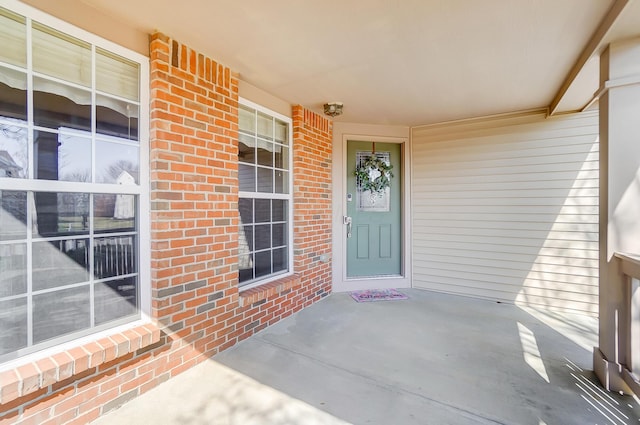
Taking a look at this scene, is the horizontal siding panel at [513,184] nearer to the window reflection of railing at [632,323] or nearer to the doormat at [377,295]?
the doormat at [377,295]

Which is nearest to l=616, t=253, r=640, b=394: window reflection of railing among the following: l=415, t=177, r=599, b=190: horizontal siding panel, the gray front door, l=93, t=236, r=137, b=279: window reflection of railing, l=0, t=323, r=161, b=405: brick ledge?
l=415, t=177, r=599, b=190: horizontal siding panel

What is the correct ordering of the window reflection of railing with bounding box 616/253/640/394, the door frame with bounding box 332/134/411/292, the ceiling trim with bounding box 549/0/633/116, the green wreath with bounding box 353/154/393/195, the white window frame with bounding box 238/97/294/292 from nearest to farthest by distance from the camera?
the ceiling trim with bounding box 549/0/633/116 → the window reflection of railing with bounding box 616/253/640/394 → the white window frame with bounding box 238/97/294/292 → the door frame with bounding box 332/134/411/292 → the green wreath with bounding box 353/154/393/195

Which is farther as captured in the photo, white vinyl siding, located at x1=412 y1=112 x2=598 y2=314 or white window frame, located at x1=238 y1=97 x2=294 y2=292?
white vinyl siding, located at x1=412 y1=112 x2=598 y2=314

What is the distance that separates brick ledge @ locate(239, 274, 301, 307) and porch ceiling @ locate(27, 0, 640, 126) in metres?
2.10

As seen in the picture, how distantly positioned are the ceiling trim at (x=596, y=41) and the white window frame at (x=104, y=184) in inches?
120

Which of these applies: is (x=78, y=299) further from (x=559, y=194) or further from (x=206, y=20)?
(x=559, y=194)

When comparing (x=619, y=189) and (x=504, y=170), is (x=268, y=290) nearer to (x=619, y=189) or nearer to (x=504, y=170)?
(x=619, y=189)

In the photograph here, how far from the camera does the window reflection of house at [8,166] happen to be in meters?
1.55

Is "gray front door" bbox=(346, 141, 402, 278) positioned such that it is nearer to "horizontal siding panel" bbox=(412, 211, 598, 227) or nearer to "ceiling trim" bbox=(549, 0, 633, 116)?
"horizontal siding panel" bbox=(412, 211, 598, 227)

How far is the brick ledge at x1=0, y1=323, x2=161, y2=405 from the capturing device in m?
1.43

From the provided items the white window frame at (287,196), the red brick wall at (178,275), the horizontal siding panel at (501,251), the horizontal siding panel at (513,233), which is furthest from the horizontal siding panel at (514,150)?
the red brick wall at (178,275)

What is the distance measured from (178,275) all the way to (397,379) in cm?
181

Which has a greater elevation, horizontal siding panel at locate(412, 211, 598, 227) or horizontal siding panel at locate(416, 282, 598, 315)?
horizontal siding panel at locate(412, 211, 598, 227)

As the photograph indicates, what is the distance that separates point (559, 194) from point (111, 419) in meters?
4.83
